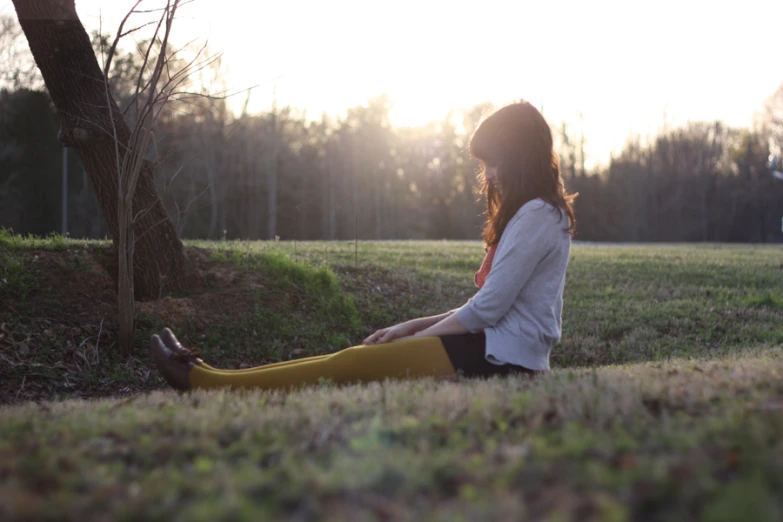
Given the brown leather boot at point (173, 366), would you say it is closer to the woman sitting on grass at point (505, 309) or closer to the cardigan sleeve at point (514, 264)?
the woman sitting on grass at point (505, 309)

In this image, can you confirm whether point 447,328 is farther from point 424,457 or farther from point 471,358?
point 424,457

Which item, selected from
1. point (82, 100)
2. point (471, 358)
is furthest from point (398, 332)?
point (82, 100)

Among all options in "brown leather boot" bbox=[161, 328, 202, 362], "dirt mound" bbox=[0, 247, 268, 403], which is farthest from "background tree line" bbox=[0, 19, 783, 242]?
"brown leather boot" bbox=[161, 328, 202, 362]

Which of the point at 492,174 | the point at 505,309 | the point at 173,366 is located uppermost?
the point at 492,174

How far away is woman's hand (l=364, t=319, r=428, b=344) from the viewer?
14.4ft

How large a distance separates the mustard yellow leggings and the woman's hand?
15cm

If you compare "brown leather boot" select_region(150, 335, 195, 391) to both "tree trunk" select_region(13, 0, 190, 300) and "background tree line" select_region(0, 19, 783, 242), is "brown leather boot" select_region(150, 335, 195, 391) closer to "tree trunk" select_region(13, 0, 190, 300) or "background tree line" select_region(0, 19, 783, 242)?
"tree trunk" select_region(13, 0, 190, 300)

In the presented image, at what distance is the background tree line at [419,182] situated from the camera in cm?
4516

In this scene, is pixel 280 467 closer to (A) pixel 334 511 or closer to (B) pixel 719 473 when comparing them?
(A) pixel 334 511

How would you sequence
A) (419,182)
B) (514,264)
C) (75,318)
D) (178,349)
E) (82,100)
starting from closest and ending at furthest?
1. (514,264)
2. (178,349)
3. (75,318)
4. (82,100)
5. (419,182)

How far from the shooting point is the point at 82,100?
7.12 meters

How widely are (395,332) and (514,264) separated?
94 cm

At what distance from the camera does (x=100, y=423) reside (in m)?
3.02

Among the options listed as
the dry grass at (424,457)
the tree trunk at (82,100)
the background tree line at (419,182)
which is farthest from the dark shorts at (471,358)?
the background tree line at (419,182)
